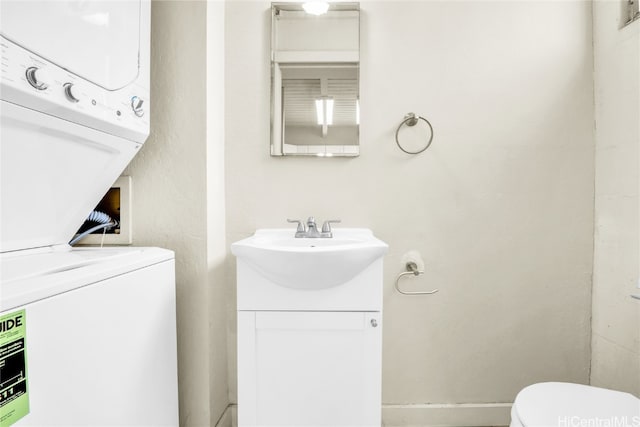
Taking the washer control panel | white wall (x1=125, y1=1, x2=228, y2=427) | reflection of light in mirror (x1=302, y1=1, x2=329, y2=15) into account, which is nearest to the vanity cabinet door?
white wall (x1=125, y1=1, x2=228, y2=427)

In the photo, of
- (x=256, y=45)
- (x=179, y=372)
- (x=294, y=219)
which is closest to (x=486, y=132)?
(x=294, y=219)

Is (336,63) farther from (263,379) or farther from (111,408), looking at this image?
(111,408)

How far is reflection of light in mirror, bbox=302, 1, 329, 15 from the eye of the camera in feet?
5.06

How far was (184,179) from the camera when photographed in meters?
1.34

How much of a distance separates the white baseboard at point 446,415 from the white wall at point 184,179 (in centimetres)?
82

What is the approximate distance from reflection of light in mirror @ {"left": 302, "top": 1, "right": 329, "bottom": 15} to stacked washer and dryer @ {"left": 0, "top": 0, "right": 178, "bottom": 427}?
0.67 metres

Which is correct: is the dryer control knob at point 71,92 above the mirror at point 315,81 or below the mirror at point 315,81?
below

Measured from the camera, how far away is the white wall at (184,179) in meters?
1.33

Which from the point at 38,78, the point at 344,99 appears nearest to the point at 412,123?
the point at 344,99

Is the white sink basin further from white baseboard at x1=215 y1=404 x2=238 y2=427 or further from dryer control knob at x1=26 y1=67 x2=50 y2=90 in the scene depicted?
white baseboard at x1=215 y1=404 x2=238 y2=427

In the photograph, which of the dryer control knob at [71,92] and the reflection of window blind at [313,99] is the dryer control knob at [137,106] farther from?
the reflection of window blind at [313,99]

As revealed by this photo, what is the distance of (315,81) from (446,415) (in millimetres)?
1643

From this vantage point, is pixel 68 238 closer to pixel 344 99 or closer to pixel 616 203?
pixel 344 99

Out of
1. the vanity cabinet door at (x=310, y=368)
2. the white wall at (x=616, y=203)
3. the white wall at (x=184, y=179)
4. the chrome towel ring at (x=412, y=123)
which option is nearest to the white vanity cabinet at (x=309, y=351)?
the vanity cabinet door at (x=310, y=368)
